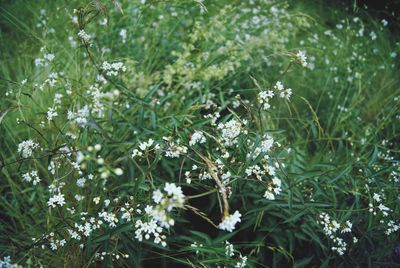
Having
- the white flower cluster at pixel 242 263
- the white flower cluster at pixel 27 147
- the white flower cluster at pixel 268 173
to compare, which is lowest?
the white flower cluster at pixel 242 263

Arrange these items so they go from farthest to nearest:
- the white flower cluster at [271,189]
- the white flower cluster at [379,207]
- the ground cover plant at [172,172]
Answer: the white flower cluster at [379,207] → the ground cover plant at [172,172] → the white flower cluster at [271,189]

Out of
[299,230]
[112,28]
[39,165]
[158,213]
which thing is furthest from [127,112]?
[158,213]

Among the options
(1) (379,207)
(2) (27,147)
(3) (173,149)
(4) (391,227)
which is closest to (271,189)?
(3) (173,149)

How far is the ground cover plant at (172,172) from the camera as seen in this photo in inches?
70.6

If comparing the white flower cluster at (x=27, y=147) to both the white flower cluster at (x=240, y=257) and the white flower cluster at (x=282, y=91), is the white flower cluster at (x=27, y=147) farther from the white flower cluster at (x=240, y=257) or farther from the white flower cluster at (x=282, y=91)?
the white flower cluster at (x=282, y=91)

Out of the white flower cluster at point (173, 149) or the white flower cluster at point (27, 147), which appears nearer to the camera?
the white flower cluster at point (173, 149)

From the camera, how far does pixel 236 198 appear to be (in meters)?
2.31

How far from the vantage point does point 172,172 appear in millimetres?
2252

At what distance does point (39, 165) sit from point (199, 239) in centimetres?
106

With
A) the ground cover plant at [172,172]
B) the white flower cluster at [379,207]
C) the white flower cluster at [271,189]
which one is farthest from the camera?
the white flower cluster at [379,207]

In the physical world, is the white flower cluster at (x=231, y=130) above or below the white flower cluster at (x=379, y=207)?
above

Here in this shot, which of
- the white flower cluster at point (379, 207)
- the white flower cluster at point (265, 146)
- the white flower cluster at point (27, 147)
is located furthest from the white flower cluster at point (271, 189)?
the white flower cluster at point (27, 147)

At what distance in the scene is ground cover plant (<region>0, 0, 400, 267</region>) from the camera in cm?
179

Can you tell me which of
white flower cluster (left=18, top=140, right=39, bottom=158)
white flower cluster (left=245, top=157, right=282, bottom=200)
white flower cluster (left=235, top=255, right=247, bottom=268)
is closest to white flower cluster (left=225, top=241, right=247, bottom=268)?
white flower cluster (left=235, top=255, right=247, bottom=268)
